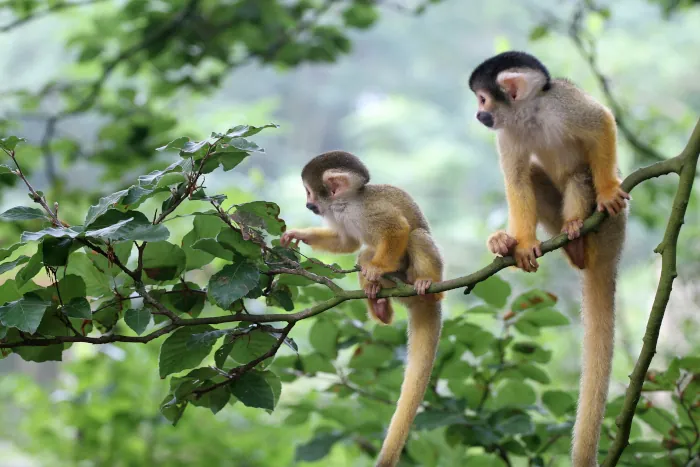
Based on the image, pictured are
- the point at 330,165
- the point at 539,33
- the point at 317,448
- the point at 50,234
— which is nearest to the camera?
the point at 50,234

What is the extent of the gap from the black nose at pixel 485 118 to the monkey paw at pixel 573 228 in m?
0.39

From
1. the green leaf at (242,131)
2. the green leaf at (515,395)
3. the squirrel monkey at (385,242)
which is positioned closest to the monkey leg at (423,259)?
the squirrel monkey at (385,242)

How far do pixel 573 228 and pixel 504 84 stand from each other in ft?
1.72

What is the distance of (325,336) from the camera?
223 cm

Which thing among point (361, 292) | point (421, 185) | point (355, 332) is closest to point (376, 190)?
point (355, 332)

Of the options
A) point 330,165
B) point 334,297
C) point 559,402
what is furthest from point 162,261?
point 559,402

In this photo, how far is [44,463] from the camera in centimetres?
513

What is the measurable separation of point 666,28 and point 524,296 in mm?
12768

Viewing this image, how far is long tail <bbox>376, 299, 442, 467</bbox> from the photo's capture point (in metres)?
1.73

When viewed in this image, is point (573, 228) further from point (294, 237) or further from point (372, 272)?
point (294, 237)

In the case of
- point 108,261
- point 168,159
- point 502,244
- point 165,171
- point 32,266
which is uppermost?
point 168,159

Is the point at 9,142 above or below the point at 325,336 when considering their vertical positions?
below

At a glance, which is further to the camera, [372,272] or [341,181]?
[341,181]

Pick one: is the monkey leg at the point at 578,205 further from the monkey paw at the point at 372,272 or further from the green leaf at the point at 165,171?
the green leaf at the point at 165,171
